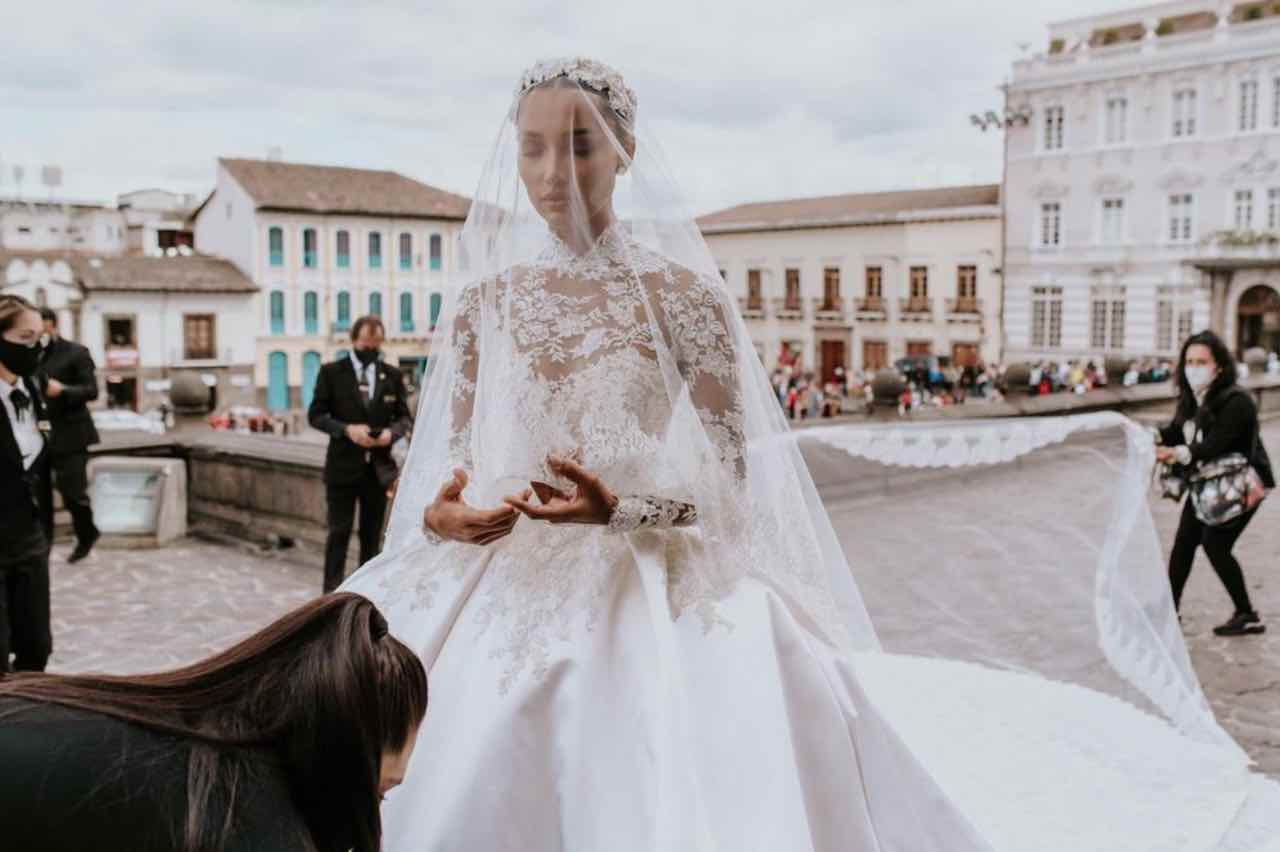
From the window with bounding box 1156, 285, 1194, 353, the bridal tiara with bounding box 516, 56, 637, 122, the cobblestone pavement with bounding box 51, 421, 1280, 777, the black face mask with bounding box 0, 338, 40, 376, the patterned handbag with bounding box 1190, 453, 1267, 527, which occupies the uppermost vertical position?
the window with bounding box 1156, 285, 1194, 353

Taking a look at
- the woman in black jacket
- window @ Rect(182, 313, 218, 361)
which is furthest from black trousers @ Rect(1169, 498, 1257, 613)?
window @ Rect(182, 313, 218, 361)

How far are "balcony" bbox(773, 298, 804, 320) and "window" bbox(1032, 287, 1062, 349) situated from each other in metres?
9.36

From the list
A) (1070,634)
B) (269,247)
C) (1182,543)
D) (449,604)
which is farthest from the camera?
(269,247)

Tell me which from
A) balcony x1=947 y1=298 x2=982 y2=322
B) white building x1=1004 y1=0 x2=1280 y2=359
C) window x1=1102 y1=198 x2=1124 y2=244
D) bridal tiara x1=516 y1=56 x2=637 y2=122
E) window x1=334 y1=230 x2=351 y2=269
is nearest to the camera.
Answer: bridal tiara x1=516 y1=56 x2=637 y2=122

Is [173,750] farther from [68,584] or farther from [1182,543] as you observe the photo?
[68,584]

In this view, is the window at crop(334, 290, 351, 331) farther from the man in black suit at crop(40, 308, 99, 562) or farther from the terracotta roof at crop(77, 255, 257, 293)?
the man in black suit at crop(40, 308, 99, 562)

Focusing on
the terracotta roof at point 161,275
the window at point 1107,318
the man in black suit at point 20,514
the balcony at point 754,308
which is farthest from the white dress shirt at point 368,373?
the balcony at point 754,308

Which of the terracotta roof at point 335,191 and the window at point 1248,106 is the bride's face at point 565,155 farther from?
the terracotta roof at point 335,191

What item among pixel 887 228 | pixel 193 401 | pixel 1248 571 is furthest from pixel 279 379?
pixel 1248 571

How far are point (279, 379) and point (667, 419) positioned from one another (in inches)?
1738

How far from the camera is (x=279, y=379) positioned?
44.5 m

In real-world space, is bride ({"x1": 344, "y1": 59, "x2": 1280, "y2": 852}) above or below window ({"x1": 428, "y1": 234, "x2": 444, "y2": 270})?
below

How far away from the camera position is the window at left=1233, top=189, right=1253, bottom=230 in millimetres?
37125

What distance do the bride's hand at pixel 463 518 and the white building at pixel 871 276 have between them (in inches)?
1554
